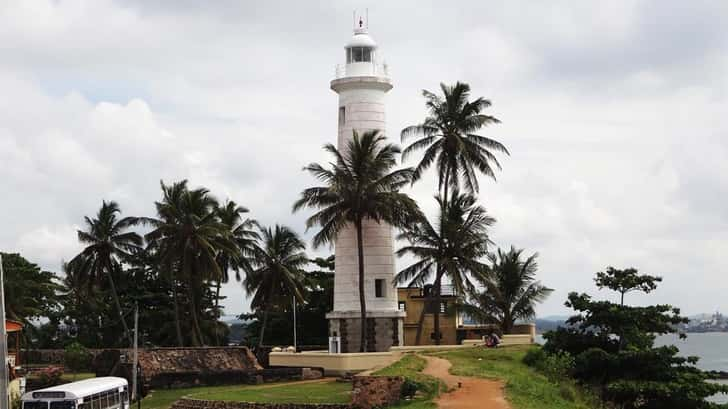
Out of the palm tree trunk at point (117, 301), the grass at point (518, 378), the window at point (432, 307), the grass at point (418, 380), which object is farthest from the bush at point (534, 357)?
the palm tree trunk at point (117, 301)

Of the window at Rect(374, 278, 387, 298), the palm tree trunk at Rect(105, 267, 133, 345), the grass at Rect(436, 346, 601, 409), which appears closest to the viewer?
the grass at Rect(436, 346, 601, 409)

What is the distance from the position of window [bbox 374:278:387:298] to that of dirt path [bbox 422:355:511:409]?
37.3 feet

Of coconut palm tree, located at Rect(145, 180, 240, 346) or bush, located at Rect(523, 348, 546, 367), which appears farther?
coconut palm tree, located at Rect(145, 180, 240, 346)

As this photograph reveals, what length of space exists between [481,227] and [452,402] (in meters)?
20.3

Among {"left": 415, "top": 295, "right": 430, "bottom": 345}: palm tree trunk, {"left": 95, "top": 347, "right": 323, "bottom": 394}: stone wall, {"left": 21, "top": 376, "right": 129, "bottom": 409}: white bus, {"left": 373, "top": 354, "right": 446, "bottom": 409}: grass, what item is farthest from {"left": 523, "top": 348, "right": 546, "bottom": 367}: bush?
{"left": 21, "top": 376, "right": 129, "bottom": 409}: white bus

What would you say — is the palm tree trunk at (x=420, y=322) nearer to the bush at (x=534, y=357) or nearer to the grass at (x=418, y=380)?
the bush at (x=534, y=357)

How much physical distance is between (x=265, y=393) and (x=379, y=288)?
44.9 feet

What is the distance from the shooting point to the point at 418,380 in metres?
35.9

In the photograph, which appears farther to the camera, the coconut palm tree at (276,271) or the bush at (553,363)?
the coconut palm tree at (276,271)

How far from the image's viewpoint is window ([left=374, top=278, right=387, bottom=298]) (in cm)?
5153

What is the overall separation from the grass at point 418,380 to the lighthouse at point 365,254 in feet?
30.6

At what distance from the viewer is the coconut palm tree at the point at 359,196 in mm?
48812

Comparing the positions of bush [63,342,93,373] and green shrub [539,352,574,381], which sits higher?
bush [63,342,93,373]

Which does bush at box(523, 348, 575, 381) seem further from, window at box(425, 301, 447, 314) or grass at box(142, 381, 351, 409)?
Answer: window at box(425, 301, 447, 314)
